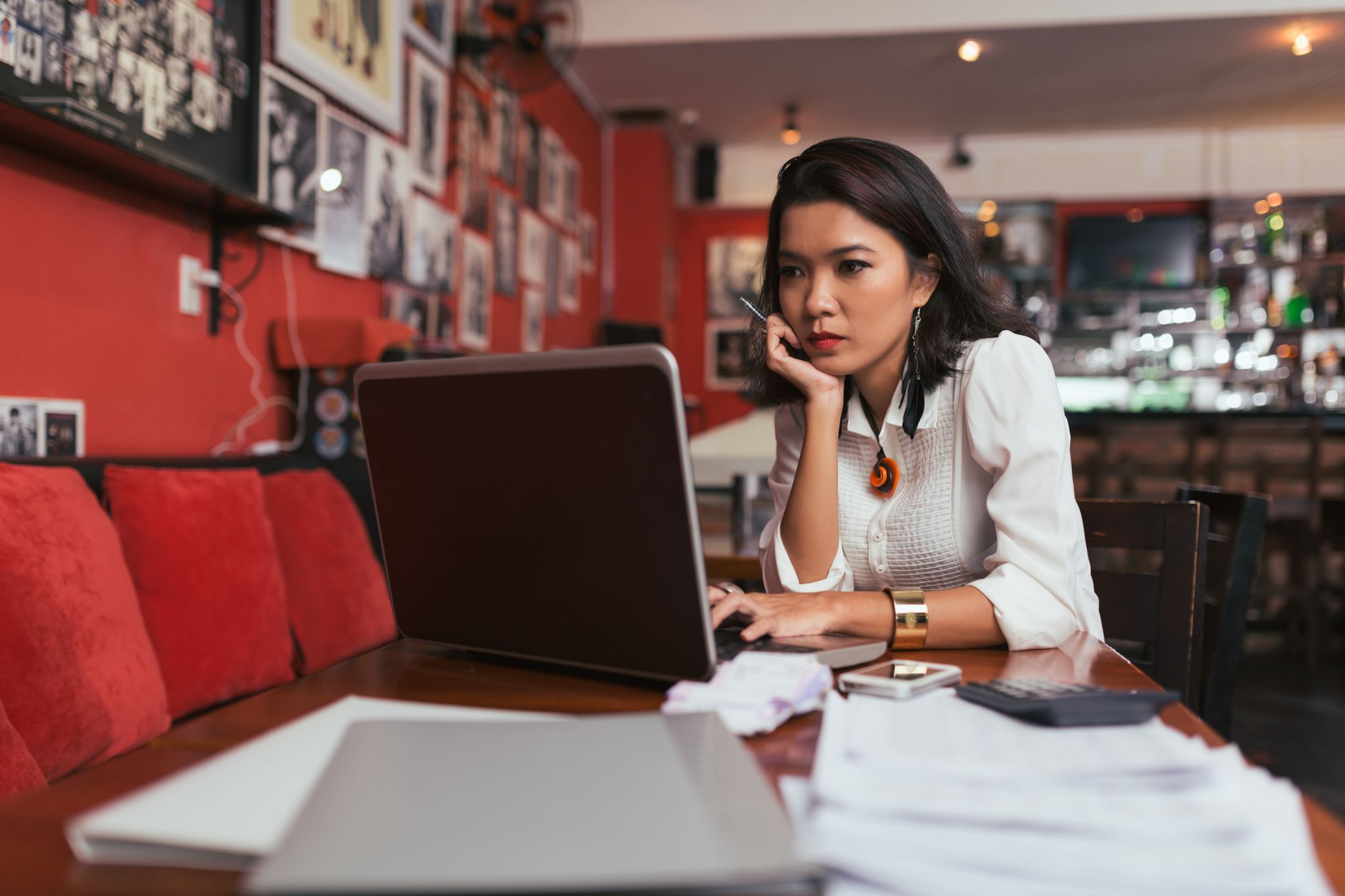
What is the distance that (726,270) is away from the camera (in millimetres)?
8070

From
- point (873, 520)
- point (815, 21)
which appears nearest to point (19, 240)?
point (873, 520)

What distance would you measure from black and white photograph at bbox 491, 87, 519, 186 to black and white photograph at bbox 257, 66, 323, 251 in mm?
1692

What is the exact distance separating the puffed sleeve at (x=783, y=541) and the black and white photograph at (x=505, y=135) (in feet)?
11.1

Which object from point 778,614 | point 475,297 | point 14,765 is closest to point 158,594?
point 14,765

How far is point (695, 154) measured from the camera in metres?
7.80

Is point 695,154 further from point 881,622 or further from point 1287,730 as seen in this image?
point 881,622

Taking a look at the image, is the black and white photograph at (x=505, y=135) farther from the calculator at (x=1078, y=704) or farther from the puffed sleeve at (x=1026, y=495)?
the calculator at (x=1078, y=704)

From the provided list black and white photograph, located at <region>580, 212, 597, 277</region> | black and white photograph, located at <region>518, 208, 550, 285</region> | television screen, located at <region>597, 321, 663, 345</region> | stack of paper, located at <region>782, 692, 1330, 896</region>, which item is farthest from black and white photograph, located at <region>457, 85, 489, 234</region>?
stack of paper, located at <region>782, 692, 1330, 896</region>

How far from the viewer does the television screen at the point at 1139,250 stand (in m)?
7.49

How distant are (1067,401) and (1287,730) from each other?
4.81 meters

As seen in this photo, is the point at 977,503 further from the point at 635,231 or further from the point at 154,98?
the point at 635,231

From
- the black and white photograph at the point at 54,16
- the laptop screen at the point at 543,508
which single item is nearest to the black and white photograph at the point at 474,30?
the black and white photograph at the point at 54,16

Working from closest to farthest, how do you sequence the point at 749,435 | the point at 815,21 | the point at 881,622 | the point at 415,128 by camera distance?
the point at 881,622 → the point at 749,435 → the point at 415,128 → the point at 815,21

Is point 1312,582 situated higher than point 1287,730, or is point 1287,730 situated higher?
point 1312,582
